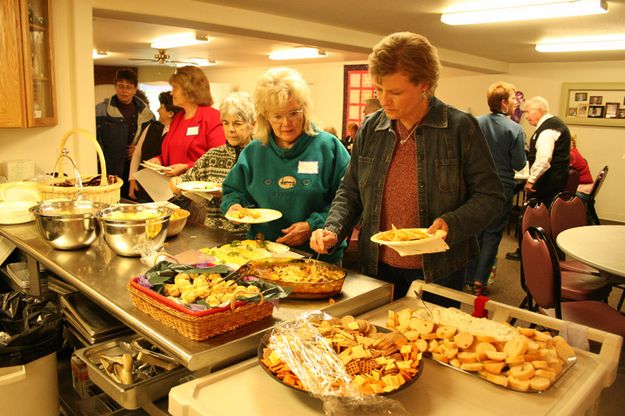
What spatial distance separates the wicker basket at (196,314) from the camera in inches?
47.0

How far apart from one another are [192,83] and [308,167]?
4.91 feet

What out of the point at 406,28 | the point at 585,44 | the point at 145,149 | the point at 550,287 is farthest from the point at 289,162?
the point at 585,44

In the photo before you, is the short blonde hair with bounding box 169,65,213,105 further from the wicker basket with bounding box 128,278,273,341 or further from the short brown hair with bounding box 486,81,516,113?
the short brown hair with bounding box 486,81,516,113

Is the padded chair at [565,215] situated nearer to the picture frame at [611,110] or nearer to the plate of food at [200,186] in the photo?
the plate of food at [200,186]

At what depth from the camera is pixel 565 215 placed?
372 centimetres

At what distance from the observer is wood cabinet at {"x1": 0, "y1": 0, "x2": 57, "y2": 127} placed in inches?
109

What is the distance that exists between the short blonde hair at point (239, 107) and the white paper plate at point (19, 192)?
100 centimetres

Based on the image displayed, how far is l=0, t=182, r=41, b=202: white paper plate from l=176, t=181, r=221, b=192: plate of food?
2.43 feet

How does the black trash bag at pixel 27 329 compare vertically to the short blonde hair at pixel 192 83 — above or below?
below

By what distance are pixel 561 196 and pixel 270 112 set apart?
2658 millimetres

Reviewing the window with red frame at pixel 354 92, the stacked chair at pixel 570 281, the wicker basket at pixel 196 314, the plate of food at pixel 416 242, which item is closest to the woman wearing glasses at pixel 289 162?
the plate of food at pixel 416 242

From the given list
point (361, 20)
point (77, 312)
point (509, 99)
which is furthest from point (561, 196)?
point (77, 312)

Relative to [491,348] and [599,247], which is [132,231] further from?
[599,247]

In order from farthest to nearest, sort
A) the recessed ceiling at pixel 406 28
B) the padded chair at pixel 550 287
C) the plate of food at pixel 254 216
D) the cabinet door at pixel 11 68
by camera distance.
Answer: the recessed ceiling at pixel 406 28 → the cabinet door at pixel 11 68 → the padded chair at pixel 550 287 → the plate of food at pixel 254 216
